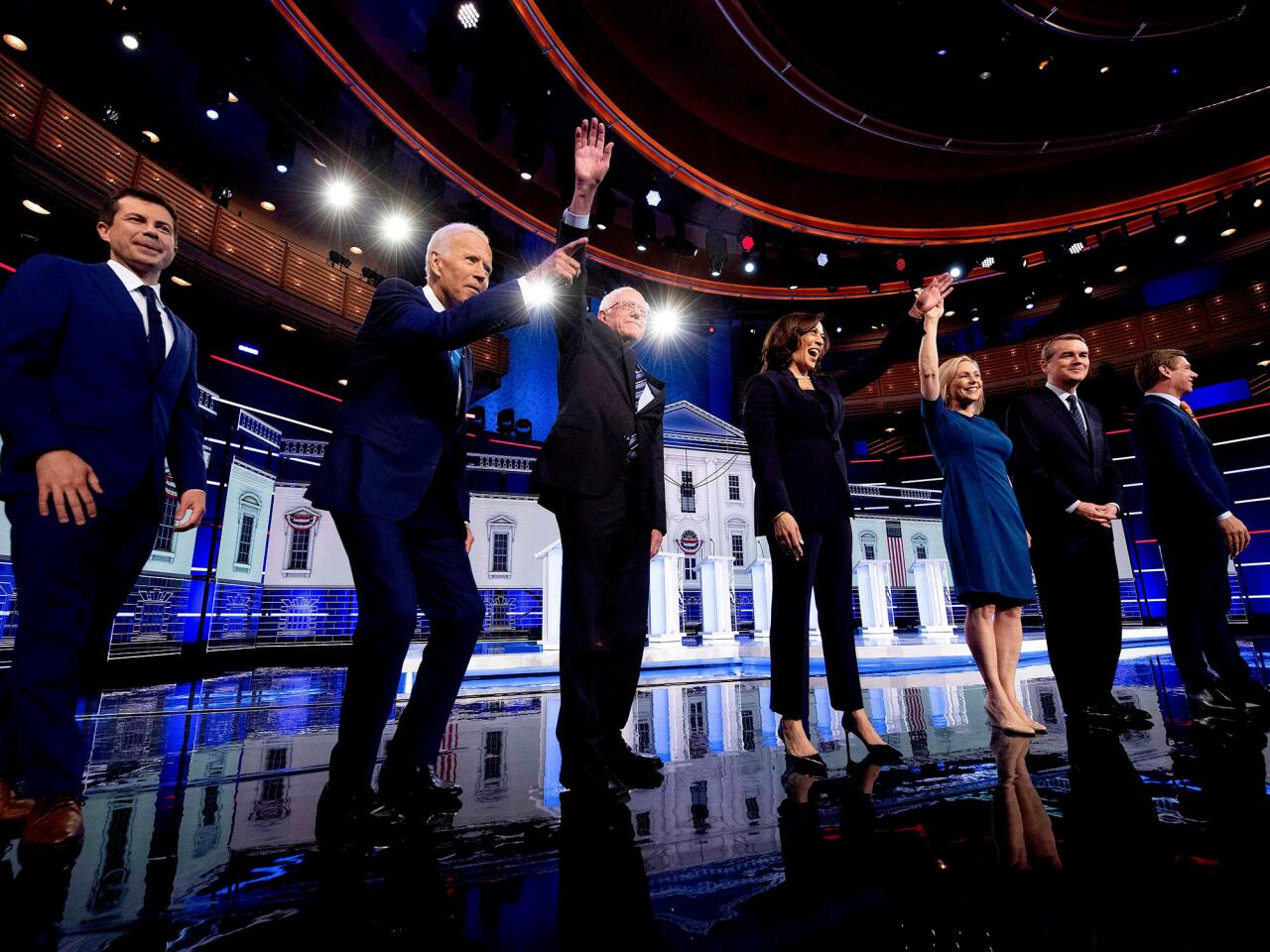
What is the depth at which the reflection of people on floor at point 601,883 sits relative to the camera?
2.97 ft

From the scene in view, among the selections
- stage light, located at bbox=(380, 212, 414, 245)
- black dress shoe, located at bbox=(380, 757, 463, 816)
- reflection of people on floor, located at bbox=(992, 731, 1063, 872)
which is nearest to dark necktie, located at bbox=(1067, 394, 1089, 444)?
reflection of people on floor, located at bbox=(992, 731, 1063, 872)

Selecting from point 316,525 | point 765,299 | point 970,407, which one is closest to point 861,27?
point 765,299

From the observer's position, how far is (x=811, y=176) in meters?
14.2

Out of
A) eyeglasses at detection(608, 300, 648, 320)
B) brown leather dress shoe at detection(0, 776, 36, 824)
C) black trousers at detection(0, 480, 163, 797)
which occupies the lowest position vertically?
brown leather dress shoe at detection(0, 776, 36, 824)

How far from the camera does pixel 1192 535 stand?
3.18 m

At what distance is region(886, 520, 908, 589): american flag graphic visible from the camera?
17328mm

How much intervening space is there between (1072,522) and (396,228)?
46.1 ft

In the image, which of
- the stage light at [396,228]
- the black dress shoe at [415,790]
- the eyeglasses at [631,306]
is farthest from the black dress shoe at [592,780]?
the stage light at [396,228]

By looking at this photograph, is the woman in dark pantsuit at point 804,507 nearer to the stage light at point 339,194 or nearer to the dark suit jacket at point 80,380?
the dark suit jacket at point 80,380

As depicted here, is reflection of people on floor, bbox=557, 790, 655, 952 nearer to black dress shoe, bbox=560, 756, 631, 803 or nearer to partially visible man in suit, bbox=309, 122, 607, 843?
black dress shoe, bbox=560, 756, 631, 803

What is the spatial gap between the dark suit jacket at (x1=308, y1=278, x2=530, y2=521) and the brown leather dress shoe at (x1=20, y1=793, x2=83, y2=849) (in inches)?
34.9

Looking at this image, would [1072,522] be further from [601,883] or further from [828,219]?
[828,219]

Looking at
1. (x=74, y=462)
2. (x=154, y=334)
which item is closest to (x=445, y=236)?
(x=154, y=334)

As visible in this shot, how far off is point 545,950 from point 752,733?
197 centimetres
